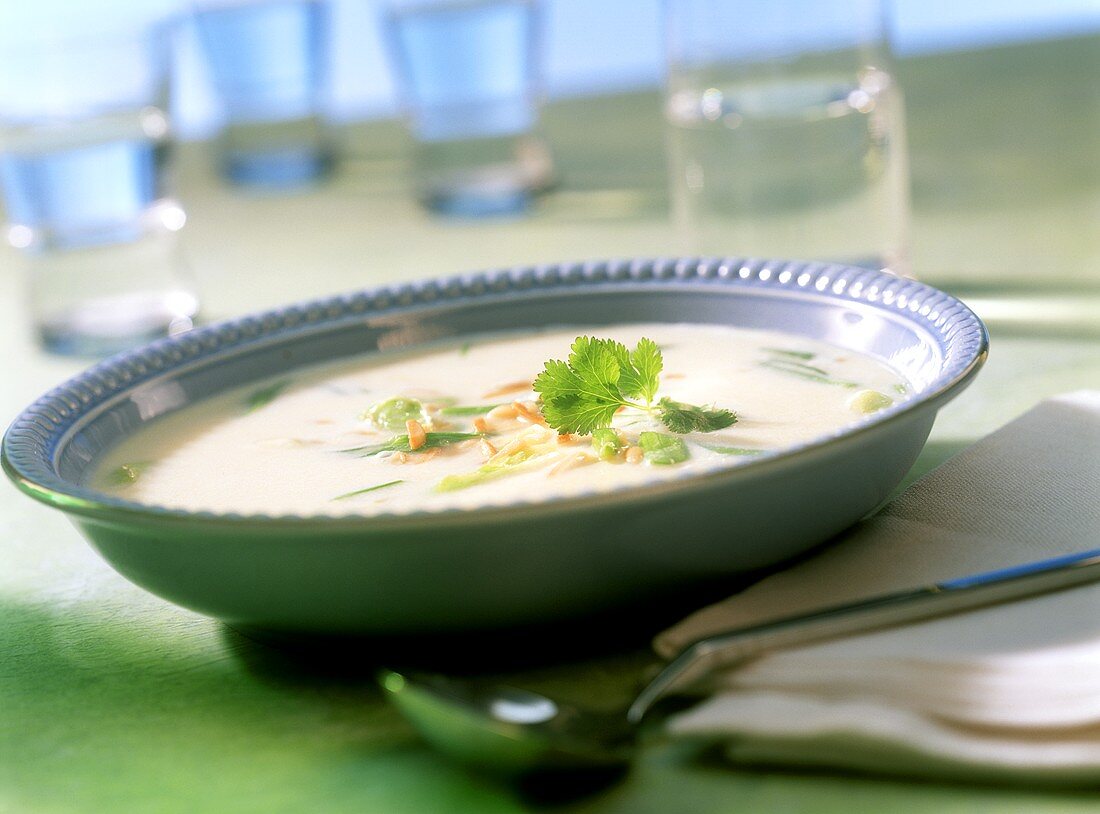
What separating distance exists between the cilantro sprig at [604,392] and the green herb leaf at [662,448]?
0.10 ft

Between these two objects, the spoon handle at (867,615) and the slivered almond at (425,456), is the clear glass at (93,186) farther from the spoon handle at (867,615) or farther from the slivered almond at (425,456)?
the spoon handle at (867,615)

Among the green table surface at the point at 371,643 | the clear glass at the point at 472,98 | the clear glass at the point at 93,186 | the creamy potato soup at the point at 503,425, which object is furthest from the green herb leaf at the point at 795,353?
the clear glass at the point at 472,98

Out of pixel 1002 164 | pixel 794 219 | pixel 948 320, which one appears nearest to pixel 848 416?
pixel 948 320

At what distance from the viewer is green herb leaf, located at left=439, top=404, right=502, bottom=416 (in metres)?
1.02

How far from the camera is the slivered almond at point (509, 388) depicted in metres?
1.07

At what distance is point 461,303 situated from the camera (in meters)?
1.22

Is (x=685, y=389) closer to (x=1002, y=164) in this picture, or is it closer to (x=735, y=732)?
(x=735, y=732)

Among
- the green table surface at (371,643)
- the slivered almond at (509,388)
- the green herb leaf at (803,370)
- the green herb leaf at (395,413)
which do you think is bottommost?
the green table surface at (371,643)

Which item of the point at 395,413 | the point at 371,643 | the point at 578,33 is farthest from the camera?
the point at 578,33

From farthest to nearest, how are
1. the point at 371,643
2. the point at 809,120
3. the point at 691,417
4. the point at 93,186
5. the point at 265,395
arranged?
the point at 93,186, the point at 809,120, the point at 265,395, the point at 691,417, the point at 371,643

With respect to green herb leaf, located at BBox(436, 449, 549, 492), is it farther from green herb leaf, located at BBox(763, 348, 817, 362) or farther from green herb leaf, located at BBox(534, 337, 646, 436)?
green herb leaf, located at BBox(763, 348, 817, 362)

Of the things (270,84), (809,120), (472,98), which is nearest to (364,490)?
(809,120)

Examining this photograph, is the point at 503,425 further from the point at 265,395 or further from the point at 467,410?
the point at 265,395

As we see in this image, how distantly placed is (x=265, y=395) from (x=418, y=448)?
0.23m
